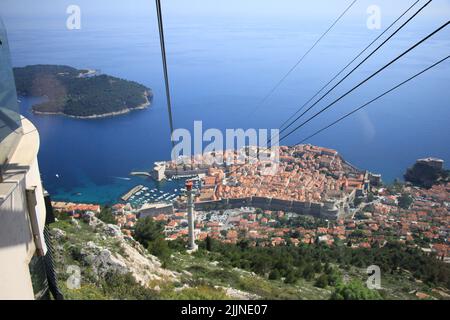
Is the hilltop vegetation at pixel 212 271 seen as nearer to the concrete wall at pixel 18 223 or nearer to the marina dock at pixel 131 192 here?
the concrete wall at pixel 18 223

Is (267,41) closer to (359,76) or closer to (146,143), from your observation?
(359,76)

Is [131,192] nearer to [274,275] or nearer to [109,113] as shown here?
[109,113]

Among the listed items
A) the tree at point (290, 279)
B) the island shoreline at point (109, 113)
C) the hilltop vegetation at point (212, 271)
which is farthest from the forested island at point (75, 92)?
the tree at point (290, 279)

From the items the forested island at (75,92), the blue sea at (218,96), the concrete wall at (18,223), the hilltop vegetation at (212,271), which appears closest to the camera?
the concrete wall at (18,223)

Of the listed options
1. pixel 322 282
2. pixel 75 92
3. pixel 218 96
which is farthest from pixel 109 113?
pixel 322 282

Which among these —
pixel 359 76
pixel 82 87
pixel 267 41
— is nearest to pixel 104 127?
pixel 82 87
